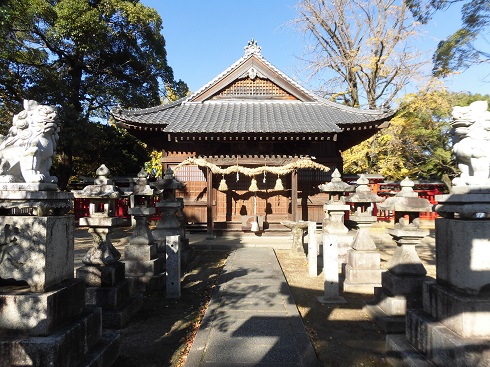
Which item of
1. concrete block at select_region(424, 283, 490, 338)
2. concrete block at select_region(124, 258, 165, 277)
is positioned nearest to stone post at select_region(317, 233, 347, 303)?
concrete block at select_region(424, 283, 490, 338)

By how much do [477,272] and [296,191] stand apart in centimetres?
921

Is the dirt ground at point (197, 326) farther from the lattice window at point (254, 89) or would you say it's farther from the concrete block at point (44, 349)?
the lattice window at point (254, 89)

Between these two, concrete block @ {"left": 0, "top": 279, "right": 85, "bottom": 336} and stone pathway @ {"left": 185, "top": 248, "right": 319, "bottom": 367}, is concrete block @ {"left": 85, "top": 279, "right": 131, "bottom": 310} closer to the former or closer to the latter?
stone pathway @ {"left": 185, "top": 248, "right": 319, "bottom": 367}

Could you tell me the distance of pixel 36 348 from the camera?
2.31 metres

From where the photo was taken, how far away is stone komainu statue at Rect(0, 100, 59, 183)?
278cm

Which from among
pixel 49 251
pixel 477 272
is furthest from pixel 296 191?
pixel 49 251

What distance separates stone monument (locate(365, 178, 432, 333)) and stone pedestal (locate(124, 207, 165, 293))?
4.03 metres

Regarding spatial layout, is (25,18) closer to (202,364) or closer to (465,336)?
(202,364)

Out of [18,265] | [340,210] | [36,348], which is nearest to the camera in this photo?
[36,348]

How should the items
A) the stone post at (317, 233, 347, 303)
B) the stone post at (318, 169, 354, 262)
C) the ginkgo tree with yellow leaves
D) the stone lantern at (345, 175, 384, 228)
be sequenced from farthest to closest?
1. the ginkgo tree with yellow leaves
2. the stone post at (318, 169, 354, 262)
3. the stone lantern at (345, 175, 384, 228)
4. the stone post at (317, 233, 347, 303)

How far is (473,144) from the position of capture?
293 cm

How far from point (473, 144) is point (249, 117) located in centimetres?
1032

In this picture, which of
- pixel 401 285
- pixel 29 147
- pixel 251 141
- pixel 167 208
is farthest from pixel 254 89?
pixel 29 147

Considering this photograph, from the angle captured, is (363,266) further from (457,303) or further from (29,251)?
(29,251)
